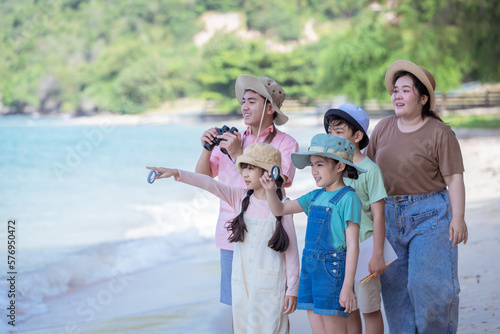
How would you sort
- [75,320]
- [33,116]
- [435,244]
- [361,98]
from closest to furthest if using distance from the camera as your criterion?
1. [435,244]
2. [75,320]
3. [361,98]
4. [33,116]

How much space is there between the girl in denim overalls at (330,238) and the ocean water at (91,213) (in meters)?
2.88

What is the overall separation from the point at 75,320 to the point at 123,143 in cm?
3134

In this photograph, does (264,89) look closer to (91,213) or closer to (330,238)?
(330,238)

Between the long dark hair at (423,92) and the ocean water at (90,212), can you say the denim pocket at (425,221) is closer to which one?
the long dark hair at (423,92)

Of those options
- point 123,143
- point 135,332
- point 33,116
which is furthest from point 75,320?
point 33,116

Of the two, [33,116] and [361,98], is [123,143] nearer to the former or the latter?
[361,98]

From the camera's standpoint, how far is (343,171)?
99.9 inches

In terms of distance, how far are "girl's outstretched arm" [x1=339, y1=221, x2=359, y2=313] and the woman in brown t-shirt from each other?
1.35 feet

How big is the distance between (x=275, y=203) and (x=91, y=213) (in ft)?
39.7

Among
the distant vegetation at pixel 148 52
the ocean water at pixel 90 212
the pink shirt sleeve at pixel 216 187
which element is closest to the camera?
the pink shirt sleeve at pixel 216 187

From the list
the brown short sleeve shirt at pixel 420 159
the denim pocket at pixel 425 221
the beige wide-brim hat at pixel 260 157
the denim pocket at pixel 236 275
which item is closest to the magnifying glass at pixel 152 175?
the beige wide-brim hat at pixel 260 157

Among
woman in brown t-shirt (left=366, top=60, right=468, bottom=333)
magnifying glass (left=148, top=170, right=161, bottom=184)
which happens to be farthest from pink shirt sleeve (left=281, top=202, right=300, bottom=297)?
magnifying glass (left=148, top=170, right=161, bottom=184)

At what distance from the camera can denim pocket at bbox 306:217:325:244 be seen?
2465mm

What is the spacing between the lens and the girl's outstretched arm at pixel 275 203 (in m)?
2.47
